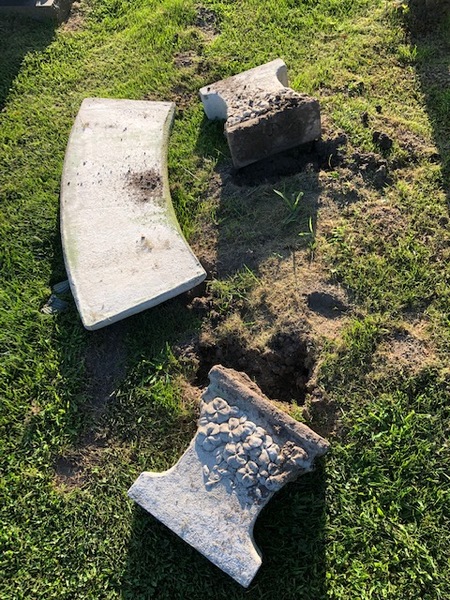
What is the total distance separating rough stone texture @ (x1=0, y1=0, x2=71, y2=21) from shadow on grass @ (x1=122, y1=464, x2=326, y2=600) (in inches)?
196

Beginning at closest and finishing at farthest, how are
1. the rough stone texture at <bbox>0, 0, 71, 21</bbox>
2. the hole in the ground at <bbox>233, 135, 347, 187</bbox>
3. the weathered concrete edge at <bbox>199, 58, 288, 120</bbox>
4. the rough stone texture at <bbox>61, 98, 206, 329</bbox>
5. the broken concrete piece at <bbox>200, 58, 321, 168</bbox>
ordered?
1. the rough stone texture at <bbox>61, 98, 206, 329</bbox>
2. the broken concrete piece at <bbox>200, 58, 321, 168</bbox>
3. the hole in the ground at <bbox>233, 135, 347, 187</bbox>
4. the weathered concrete edge at <bbox>199, 58, 288, 120</bbox>
5. the rough stone texture at <bbox>0, 0, 71, 21</bbox>

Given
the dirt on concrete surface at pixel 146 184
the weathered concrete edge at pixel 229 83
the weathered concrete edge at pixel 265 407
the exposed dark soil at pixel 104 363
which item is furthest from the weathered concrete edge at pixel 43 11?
the weathered concrete edge at pixel 265 407

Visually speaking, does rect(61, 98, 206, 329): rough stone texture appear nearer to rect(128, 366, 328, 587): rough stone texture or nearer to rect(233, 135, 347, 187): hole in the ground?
rect(233, 135, 347, 187): hole in the ground

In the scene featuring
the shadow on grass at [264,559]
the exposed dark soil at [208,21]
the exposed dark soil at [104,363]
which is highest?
the exposed dark soil at [208,21]

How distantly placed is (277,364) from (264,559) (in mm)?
1093

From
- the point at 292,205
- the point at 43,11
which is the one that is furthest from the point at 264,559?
the point at 43,11

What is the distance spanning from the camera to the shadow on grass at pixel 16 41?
4.93 metres

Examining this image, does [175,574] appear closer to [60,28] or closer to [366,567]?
[366,567]

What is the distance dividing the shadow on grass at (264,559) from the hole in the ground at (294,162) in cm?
214

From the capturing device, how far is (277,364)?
125 inches

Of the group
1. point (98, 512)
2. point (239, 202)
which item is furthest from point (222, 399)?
point (239, 202)

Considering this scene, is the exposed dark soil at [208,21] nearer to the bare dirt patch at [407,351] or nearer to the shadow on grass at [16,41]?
the shadow on grass at [16,41]

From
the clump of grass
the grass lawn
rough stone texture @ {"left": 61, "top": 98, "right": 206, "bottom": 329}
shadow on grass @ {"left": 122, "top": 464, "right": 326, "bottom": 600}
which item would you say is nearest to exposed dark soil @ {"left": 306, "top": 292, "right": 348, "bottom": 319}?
the grass lawn

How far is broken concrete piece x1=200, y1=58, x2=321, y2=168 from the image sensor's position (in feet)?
11.9
